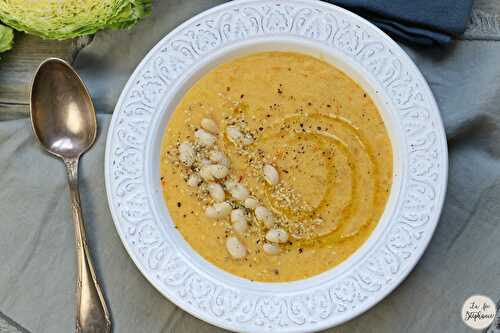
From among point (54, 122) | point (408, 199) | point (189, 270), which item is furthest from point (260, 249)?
point (54, 122)

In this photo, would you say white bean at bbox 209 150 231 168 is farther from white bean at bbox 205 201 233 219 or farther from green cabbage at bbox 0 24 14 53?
green cabbage at bbox 0 24 14 53

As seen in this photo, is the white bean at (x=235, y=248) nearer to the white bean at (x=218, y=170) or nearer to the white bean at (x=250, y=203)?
the white bean at (x=250, y=203)

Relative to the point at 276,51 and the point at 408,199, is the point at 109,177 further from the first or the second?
the point at 408,199

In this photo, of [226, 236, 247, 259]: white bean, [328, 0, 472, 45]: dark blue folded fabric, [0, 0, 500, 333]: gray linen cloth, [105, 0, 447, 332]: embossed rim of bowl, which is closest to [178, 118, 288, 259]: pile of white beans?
[226, 236, 247, 259]: white bean

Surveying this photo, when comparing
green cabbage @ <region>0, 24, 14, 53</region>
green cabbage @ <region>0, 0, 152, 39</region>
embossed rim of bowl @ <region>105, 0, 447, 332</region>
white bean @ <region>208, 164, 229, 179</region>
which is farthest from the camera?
green cabbage @ <region>0, 24, 14, 53</region>

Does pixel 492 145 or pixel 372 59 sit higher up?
pixel 372 59

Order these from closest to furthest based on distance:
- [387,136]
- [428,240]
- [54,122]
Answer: [428,240]
[387,136]
[54,122]

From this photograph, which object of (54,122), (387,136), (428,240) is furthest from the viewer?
(54,122)
